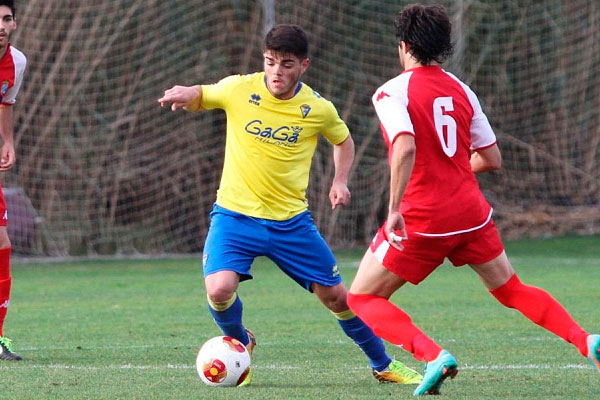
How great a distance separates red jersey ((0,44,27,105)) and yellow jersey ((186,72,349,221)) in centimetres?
153

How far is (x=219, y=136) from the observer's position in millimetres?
14680

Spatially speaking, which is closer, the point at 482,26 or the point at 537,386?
the point at 537,386

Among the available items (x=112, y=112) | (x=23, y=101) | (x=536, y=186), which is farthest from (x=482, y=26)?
(x=23, y=101)

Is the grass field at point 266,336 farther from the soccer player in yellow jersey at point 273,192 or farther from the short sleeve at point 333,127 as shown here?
the short sleeve at point 333,127

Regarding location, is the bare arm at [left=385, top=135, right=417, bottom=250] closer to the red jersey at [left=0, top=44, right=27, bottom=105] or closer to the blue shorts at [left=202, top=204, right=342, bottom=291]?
the blue shorts at [left=202, top=204, right=342, bottom=291]

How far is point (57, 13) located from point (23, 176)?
2011 mm

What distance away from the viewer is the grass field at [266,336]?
17.0 ft

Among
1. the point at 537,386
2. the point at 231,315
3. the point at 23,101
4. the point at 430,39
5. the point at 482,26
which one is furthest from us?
the point at 482,26

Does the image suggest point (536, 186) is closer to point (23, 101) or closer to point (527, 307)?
point (23, 101)

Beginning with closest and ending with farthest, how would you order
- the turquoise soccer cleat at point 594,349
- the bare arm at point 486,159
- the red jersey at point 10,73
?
1. the turquoise soccer cleat at point 594,349
2. the bare arm at point 486,159
3. the red jersey at point 10,73

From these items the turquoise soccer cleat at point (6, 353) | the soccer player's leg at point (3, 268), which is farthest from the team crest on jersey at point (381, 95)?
the turquoise soccer cleat at point (6, 353)

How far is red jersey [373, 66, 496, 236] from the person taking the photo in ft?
15.5

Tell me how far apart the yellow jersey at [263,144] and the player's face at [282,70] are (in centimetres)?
9

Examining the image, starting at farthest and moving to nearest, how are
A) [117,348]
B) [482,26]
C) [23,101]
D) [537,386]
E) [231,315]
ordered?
[482,26] → [23,101] → [117,348] → [231,315] → [537,386]
